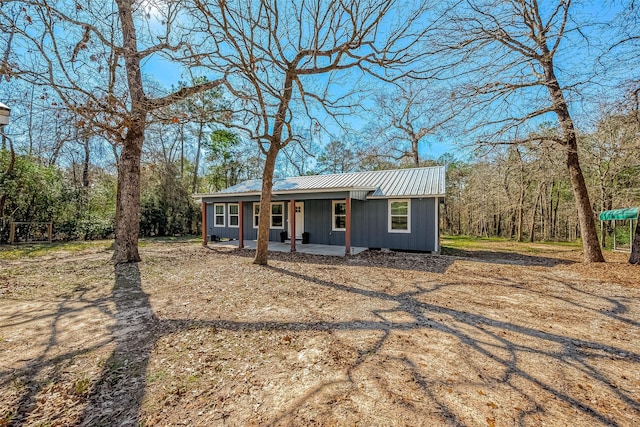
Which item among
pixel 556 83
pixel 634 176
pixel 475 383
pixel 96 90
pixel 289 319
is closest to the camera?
pixel 475 383

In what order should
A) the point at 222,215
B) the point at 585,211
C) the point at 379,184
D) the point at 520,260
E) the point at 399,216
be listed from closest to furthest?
the point at 585,211 < the point at 520,260 < the point at 399,216 < the point at 379,184 < the point at 222,215

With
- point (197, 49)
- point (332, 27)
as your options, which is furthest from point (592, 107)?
point (197, 49)

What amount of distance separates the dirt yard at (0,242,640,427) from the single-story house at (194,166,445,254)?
179 inches

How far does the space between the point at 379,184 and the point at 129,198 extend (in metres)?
8.99

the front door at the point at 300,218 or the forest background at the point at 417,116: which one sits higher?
the forest background at the point at 417,116

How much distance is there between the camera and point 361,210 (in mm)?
11484

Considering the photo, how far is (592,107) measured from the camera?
7.04m

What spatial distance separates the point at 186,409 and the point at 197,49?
252 inches

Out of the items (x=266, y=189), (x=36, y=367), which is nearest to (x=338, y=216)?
Answer: (x=266, y=189)

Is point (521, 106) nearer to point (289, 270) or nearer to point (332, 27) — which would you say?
point (332, 27)

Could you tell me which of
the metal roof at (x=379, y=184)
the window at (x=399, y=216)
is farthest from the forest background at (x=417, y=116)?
the window at (x=399, y=216)

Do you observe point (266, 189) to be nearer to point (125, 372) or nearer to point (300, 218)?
point (125, 372)

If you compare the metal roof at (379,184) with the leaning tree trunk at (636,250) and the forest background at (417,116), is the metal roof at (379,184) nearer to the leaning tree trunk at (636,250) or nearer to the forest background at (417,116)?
the forest background at (417,116)

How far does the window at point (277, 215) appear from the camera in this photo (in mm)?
13533
